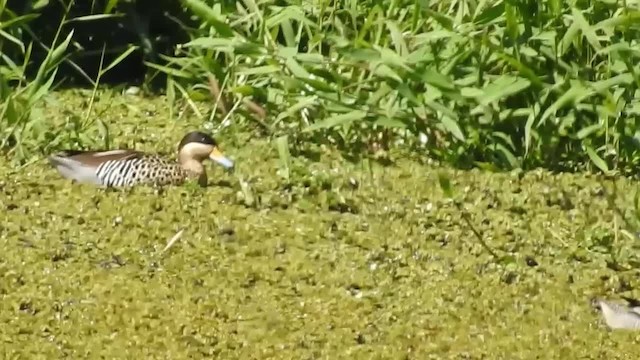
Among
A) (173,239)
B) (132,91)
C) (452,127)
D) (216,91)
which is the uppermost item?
(173,239)

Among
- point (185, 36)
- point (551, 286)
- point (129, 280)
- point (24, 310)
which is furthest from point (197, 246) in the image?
point (185, 36)

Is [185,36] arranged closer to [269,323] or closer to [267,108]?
[267,108]

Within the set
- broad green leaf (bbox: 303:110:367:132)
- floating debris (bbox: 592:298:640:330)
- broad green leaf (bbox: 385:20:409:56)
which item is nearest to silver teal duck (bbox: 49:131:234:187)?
broad green leaf (bbox: 303:110:367:132)

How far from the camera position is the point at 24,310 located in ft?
16.5

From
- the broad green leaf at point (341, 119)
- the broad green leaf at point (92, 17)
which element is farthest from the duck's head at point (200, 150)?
the broad green leaf at point (92, 17)

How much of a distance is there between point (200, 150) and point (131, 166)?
33 centimetres

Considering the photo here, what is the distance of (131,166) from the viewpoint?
20.6 feet

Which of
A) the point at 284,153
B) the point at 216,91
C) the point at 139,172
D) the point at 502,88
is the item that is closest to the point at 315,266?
the point at 139,172

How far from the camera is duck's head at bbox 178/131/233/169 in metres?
6.46

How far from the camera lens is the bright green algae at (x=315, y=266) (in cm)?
490

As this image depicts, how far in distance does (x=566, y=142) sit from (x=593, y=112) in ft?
0.58

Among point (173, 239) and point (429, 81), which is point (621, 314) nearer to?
point (173, 239)

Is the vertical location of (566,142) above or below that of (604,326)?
below

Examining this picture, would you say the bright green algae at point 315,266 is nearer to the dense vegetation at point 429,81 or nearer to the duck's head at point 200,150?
the duck's head at point 200,150
